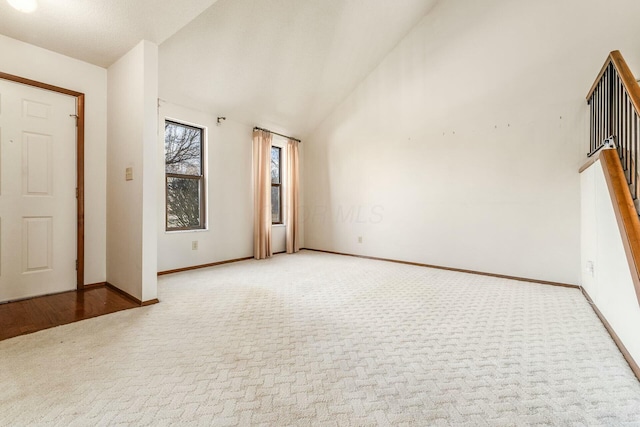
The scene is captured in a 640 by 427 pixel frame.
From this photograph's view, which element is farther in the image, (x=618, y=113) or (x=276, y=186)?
(x=276, y=186)

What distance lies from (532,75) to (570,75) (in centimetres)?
35

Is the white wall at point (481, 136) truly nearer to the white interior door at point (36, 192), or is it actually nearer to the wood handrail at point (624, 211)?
the wood handrail at point (624, 211)

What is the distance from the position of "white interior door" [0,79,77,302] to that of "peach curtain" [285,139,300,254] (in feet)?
10.3

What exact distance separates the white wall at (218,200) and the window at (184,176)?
0.13m

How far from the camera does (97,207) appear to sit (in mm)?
2967

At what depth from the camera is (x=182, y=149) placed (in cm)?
394

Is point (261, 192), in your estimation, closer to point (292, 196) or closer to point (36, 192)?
point (292, 196)

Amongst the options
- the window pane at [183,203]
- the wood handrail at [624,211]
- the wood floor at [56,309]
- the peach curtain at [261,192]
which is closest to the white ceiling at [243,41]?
the peach curtain at [261,192]

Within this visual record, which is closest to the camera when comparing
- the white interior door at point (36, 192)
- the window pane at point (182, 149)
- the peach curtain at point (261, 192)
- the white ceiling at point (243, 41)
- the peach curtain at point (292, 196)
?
the white ceiling at point (243, 41)

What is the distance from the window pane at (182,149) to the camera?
3807mm

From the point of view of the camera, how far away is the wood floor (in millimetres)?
2018

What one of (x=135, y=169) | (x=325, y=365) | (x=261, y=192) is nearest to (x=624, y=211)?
(x=325, y=365)

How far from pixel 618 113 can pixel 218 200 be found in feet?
14.7

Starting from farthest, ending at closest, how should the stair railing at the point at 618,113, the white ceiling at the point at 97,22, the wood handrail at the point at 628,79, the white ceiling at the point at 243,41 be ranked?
the white ceiling at the point at 243,41 < the white ceiling at the point at 97,22 < the stair railing at the point at 618,113 < the wood handrail at the point at 628,79
